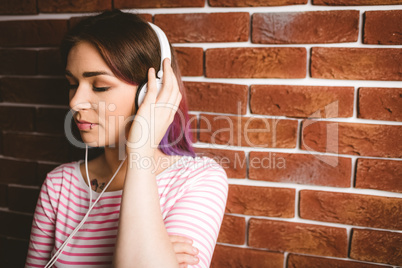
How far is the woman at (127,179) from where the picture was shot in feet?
2.07

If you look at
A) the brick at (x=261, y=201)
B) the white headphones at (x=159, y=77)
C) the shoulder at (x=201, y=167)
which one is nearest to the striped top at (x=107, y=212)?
the shoulder at (x=201, y=167)

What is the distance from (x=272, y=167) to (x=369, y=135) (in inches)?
11.6

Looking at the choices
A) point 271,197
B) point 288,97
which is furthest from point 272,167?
point 288,97

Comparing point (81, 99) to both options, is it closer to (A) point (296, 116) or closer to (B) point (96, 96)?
(B) point (96, 96)

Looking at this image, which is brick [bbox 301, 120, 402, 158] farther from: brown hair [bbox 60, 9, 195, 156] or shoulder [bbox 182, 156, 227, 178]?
brown hair [bbox 60, 9, 195, 156]

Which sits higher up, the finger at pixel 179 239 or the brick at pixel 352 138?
the brick at pixel 352 138

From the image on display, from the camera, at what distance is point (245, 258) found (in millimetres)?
945

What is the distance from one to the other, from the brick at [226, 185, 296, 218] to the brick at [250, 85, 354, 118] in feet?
0.83

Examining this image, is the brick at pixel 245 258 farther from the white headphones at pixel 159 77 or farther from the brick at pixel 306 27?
the brick at pixel 306 27

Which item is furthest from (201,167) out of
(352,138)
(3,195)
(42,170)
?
(3,195)

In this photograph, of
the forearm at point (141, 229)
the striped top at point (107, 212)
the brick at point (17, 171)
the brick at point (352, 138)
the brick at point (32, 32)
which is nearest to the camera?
the forearm at point (141, 229)

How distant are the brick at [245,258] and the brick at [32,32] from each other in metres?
0.96

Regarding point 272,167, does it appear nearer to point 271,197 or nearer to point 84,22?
point 271,197

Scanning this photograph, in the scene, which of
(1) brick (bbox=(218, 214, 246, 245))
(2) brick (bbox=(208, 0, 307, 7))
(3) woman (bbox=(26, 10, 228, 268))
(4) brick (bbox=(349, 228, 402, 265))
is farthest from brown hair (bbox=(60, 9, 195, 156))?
(4) brick (bbox=(349, 228, 402, 265))
